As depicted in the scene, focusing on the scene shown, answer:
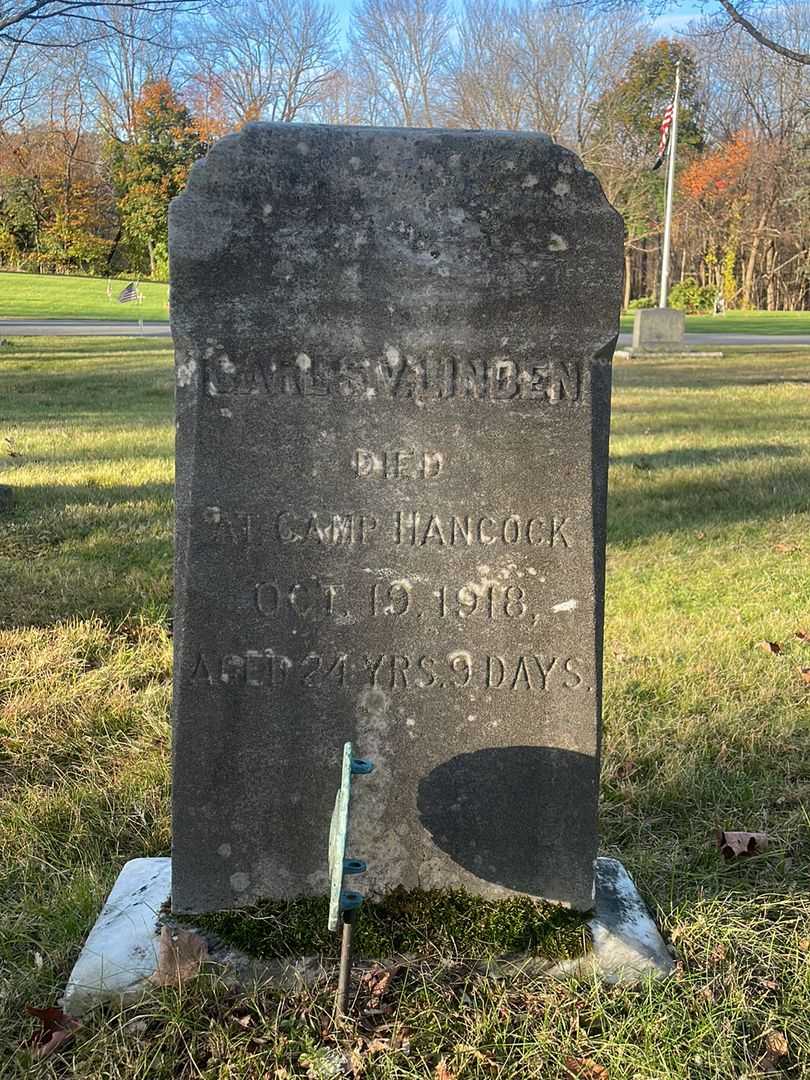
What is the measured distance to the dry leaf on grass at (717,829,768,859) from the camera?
282 centimetres

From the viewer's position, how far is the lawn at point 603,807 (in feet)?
6.73

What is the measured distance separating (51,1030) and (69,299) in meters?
36.4

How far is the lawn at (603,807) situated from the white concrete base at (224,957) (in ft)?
0.17

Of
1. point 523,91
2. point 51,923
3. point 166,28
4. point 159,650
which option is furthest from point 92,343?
point 523,91

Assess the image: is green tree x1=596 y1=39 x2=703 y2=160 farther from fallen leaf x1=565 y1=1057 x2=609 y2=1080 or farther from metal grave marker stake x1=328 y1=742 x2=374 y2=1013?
fallen leaf x1=565 y1=1057 x2=609 y2=1080

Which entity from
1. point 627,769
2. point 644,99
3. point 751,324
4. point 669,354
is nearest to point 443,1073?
point 627,769

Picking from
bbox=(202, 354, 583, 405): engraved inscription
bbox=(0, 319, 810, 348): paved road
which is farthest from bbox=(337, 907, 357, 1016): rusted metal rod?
bbox=(0, 319, 810, 348): paved road

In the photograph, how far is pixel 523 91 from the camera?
38.9 m

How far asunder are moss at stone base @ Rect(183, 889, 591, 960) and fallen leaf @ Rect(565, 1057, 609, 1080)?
1.05 ft

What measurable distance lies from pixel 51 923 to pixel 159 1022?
1.61 feet

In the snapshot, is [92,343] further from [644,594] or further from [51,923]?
[51,923]

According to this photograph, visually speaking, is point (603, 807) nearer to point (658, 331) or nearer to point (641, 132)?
point (658, 331)

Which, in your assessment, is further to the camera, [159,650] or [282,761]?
[159,650]

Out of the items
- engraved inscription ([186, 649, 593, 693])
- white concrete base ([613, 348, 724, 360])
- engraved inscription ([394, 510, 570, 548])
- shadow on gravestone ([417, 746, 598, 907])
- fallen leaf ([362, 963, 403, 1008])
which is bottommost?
fallen leaf ([362, 963, 403, 1008])
